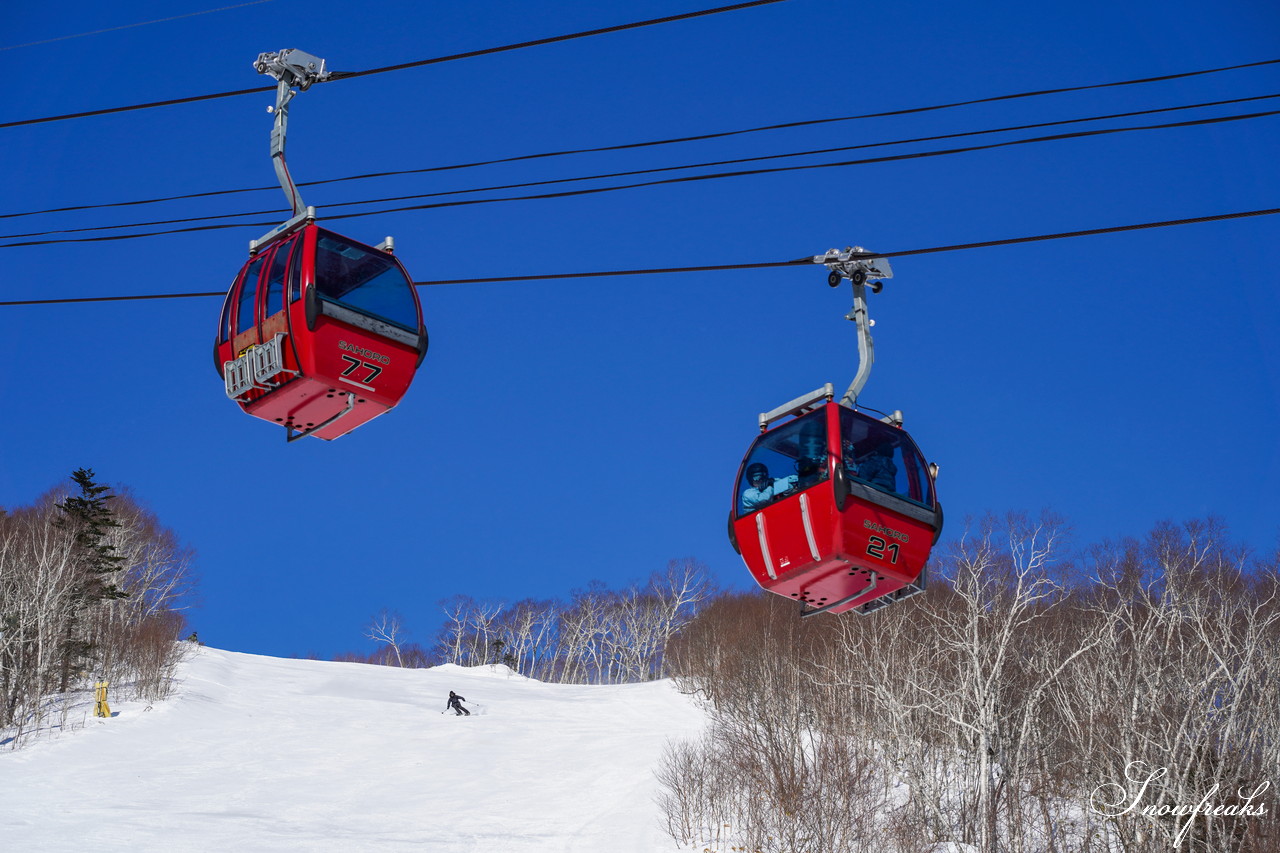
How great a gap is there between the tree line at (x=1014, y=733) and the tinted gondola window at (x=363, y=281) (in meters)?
17.9

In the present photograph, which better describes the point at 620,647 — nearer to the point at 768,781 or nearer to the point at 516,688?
the point at 516,688

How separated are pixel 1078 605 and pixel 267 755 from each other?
2823 centimetres

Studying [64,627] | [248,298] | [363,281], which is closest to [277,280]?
[248,298]

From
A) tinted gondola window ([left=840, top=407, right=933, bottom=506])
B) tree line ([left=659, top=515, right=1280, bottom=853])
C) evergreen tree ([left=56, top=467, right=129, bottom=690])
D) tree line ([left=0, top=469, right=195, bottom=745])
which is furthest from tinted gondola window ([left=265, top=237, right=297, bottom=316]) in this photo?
evergreen tree ([left=56, top=467, right=129, bottom=690])

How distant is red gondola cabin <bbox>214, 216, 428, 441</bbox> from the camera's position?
1035 centimetres

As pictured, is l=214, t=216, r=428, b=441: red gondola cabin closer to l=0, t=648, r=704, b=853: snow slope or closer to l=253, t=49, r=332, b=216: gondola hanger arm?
l=253, t=49, r=332, b=216: gondola hanger arm

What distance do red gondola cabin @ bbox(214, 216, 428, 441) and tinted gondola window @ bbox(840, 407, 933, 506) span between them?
3.83 m

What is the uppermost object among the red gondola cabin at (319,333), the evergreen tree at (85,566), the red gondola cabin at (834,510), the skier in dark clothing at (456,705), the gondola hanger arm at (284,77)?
the evergreen tree at (85,566)

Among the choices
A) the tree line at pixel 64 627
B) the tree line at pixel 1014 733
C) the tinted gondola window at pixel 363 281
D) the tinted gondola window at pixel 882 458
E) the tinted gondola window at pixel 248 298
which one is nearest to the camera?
the tinted gondola window at pixel 363 281

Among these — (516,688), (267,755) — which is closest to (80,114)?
(267,755)

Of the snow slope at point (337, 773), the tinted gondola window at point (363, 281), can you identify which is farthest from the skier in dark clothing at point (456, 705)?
the tinted gondola window at point (363, 281)

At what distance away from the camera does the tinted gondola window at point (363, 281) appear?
10531 millimetres

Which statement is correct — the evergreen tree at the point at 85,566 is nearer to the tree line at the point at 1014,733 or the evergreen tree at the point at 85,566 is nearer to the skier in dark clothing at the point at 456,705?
the skier in dark clothing at the point at 456,705

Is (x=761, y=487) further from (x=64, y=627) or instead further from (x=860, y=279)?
(x=64, y=627)
